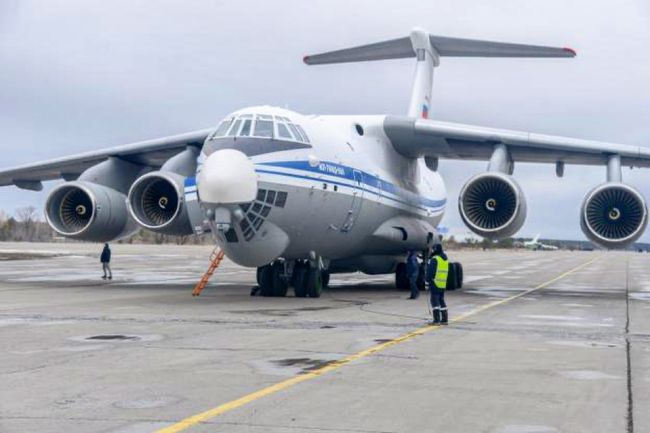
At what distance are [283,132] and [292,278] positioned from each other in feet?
11.5

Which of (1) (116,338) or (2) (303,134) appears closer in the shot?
(1) (116,338)

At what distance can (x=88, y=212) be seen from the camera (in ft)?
70.4

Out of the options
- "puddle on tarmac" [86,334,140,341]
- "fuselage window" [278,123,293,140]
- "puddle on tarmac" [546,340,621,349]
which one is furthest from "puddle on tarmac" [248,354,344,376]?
"fuselage window" [278,123,293,140]

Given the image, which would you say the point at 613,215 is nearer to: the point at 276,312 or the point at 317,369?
the point at 276,312

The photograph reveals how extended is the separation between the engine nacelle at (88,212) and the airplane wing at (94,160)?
1252 mm

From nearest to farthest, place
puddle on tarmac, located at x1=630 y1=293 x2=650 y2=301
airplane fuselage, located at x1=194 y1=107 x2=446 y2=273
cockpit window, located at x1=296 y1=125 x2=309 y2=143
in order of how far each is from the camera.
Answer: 1. airplane fuselage, located at x1=194 y1=107 x2=446 y2=273
2. cockpit window, located at x1=296 y1=125 x2=309 y2=143
3. puddle on tarmac, located at x1=630 y1=293 x2=650 y2=301

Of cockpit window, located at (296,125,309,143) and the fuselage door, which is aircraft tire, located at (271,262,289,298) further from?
cockpit window, located at (296,125,309,143)

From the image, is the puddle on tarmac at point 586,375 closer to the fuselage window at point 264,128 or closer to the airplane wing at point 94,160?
the fuselage window at point 264,128

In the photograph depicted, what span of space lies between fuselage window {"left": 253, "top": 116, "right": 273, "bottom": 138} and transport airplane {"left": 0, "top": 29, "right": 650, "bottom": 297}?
0.02 metres

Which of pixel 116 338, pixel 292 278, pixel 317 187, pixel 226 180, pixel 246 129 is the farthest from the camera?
pixel 292 278

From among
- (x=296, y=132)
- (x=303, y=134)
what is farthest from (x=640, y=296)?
(x=296, y=132)

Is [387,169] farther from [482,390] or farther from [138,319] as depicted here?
[482,390]

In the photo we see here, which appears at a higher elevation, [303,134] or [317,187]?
[303,134]

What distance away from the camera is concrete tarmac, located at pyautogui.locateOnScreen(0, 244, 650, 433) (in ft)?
20.0
